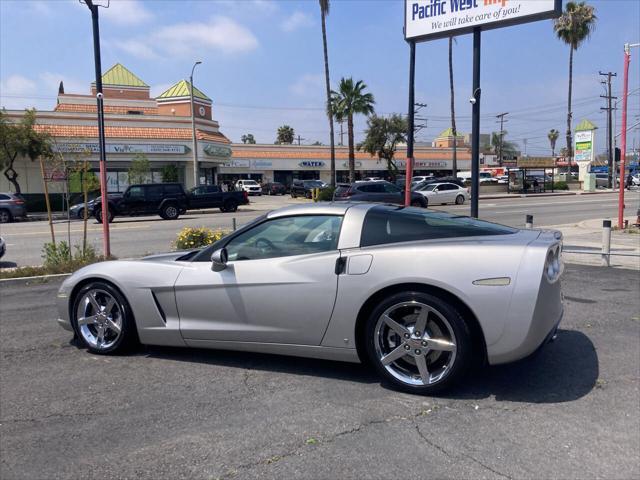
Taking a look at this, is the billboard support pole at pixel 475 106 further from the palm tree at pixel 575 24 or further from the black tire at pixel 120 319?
the palm tree at pixel 575 24

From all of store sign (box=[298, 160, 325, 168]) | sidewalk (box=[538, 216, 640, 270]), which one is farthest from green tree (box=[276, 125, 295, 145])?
sidewalk (box=[538, 216, 640, 270])

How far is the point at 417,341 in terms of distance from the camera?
390 cm

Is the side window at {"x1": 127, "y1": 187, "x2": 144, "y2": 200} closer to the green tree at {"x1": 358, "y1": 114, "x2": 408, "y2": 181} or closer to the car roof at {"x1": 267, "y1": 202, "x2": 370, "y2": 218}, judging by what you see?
the car roof at {"x1": 267, "y1": 202, "x2": 370, "y2": 218}

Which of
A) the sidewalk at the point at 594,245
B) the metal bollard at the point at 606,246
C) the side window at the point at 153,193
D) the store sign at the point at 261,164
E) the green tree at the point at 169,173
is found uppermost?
the store sign at the point at 261,164

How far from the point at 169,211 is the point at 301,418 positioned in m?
24.3

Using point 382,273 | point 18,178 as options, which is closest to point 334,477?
point 382,273

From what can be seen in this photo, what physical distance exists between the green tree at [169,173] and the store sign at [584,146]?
4601cm

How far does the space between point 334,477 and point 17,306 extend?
5.87 meters

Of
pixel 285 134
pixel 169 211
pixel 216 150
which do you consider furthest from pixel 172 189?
pixel 285 134

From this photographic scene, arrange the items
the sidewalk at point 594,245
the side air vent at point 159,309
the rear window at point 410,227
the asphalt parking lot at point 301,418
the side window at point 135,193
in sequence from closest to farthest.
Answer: the asphalt parking lot at point 301,418 → the rear window at point 410,227 → the side air vent at point 159,309 → the sidewalk at point 594,245 → the side window at point 135,193

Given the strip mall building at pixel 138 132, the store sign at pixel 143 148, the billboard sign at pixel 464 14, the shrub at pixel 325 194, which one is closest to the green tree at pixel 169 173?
the strip mall building at pixel 138 132

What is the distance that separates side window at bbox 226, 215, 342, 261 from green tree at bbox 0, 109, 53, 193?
Result: 3170cm

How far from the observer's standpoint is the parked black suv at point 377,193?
28281 mm

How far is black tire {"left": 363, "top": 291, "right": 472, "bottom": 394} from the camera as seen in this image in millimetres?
3762
